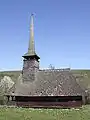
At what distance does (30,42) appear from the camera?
50.5 metres

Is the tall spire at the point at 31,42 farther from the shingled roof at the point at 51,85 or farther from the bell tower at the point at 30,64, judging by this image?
the shingled roof at the point at 51,85

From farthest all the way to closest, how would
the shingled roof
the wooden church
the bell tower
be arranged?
1. the bell tower
2. the shingled roof
3. the wooden church

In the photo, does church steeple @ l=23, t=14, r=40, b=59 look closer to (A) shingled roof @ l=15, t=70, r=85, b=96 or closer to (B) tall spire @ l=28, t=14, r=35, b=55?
(B) tall spire @ l=28, t=14, r=35, b=55

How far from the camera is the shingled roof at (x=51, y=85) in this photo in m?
44.1

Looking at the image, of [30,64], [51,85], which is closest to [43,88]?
[51,85]

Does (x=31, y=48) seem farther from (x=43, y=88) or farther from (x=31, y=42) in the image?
(x=43, y=88)

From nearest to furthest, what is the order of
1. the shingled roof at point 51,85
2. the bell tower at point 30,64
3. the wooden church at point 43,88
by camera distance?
the wooden church at point 43,88, the shingled roof at point 51,85, the bell tower at point 30,64

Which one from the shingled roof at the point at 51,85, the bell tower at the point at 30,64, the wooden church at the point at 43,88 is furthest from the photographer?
the bell tower at the point at 30,64

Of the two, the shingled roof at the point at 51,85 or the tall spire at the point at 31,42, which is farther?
the tall spire at the point at 31,42

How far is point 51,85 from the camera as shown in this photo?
45781 mm

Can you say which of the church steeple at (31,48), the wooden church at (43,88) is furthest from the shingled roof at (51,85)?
the church steeple at (31,48)

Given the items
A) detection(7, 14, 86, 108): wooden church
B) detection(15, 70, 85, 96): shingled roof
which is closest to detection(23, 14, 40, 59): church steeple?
detection(7, 14, 86, 108): wooden church

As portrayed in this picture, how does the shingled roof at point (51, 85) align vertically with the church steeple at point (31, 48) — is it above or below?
below

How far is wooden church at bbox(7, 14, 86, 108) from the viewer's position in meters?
43.9
